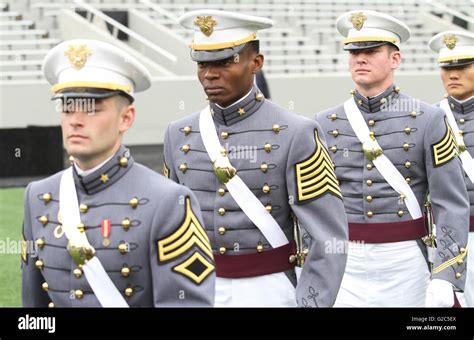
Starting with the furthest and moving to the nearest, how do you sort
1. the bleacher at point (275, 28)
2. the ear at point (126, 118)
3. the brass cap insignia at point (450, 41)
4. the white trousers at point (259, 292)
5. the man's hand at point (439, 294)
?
1. the bleacher at point (275, 28)
2. the brass cap insignia at point (450, 41)
3. the man's hand at point (439, 294)
4. the white trousers at point (259, 292)
5. the ear at point (126, 118)

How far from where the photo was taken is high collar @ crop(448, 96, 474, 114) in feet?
26.7

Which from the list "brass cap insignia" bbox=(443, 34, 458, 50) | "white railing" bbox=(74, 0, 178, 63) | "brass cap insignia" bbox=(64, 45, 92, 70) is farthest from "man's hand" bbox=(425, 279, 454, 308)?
"white railing" bbox=(74, 0, 178, 63)

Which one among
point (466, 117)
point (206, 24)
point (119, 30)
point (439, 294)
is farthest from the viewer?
point (119, 30)

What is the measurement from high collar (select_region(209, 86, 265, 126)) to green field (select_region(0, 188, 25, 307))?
4.48 m

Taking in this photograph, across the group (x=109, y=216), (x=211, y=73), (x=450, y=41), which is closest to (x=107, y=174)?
(x=109, y=216)

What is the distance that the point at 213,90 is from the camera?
17.7ft

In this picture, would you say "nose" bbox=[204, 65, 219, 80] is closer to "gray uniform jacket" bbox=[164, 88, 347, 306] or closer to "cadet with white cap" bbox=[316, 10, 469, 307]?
"gray uniform jacket" bbox=[164, 88, 347, 306]

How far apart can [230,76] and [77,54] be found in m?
1.22

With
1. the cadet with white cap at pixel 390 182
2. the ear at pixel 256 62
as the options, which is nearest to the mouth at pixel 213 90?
the ear at pixel 256 62

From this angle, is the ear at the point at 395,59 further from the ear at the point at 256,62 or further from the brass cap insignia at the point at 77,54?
the brass cap insignia at the point at 77,54

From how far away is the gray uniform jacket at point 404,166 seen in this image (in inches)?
260

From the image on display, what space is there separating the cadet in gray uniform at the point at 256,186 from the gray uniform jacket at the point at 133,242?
1144mm

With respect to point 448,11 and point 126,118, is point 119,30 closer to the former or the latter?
point 448,11

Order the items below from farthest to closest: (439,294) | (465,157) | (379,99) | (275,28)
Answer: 1. (275,28)
2. (465,157)
3. (379,99)
4. (439,294)
